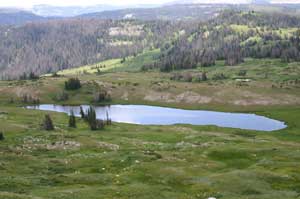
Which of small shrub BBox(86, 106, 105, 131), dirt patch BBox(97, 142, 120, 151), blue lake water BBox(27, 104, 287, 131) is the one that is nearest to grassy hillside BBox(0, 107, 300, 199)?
dirt patch BBox(97, 142, 120, 151)

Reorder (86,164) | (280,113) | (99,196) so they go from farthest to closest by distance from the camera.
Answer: (280,113), (86,164), (99,196)

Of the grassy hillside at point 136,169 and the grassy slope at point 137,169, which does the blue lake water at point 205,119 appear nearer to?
the grassy slope at point 137,169

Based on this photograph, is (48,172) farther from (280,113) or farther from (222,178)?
(280,113)

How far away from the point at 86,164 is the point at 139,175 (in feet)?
42.2

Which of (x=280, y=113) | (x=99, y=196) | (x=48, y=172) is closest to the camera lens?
(x=99, y=196)

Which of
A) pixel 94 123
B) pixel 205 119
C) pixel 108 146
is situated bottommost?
pixel 205 119

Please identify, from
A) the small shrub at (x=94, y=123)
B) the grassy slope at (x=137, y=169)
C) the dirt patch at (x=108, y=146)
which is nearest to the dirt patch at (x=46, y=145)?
the grassy slope at (x=137, y=169)

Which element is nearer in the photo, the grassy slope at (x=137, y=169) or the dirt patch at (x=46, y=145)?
the grassy slope at (x=137, y=169)

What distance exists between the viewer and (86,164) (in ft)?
243

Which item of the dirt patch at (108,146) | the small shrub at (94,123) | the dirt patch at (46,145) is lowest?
the small shrub at (94,123)

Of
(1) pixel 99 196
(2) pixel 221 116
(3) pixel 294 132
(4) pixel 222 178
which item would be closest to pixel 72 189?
(1) pixel 99 196

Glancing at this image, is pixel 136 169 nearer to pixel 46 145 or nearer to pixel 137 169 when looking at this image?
pixel 137 169

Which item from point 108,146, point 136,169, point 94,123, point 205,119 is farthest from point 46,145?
point 205,119

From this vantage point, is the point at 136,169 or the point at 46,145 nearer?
the point at 136,169
